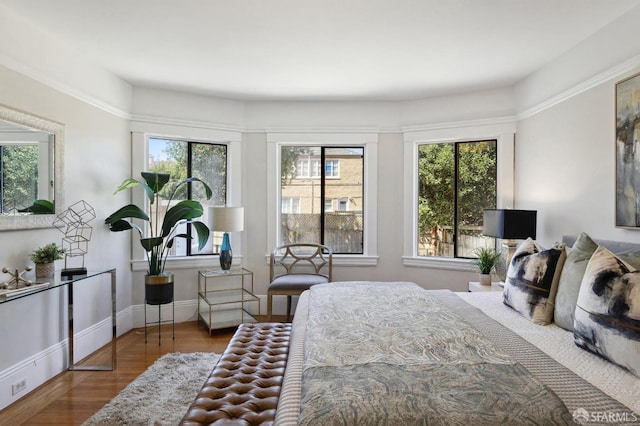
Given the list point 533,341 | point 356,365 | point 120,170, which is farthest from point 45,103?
point 533,341

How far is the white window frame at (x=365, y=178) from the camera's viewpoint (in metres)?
4.52

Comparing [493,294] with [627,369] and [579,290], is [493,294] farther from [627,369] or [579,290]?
[627,369]

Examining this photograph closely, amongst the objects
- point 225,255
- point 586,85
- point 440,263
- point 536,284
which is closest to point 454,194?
point 440,263

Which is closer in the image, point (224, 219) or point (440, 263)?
point (224, 219)

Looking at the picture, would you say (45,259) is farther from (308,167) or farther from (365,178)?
(365,178)

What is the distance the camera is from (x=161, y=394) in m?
2.54

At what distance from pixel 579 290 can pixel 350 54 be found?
2.48m

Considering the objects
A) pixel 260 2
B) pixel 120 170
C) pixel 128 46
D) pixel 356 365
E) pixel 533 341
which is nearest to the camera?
pixel 356 365

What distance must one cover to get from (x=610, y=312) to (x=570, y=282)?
1.59 ft

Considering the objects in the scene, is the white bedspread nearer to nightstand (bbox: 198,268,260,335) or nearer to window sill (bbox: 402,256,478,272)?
window sill (bbox: 402,256,478,272)

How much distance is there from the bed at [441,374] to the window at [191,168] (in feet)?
9.14

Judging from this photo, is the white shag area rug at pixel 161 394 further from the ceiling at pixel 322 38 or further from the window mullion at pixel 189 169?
the ceiling at pixel 322 38

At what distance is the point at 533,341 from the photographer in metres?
1.79

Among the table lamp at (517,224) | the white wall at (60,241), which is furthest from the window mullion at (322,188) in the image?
the white wall at (60,241)
